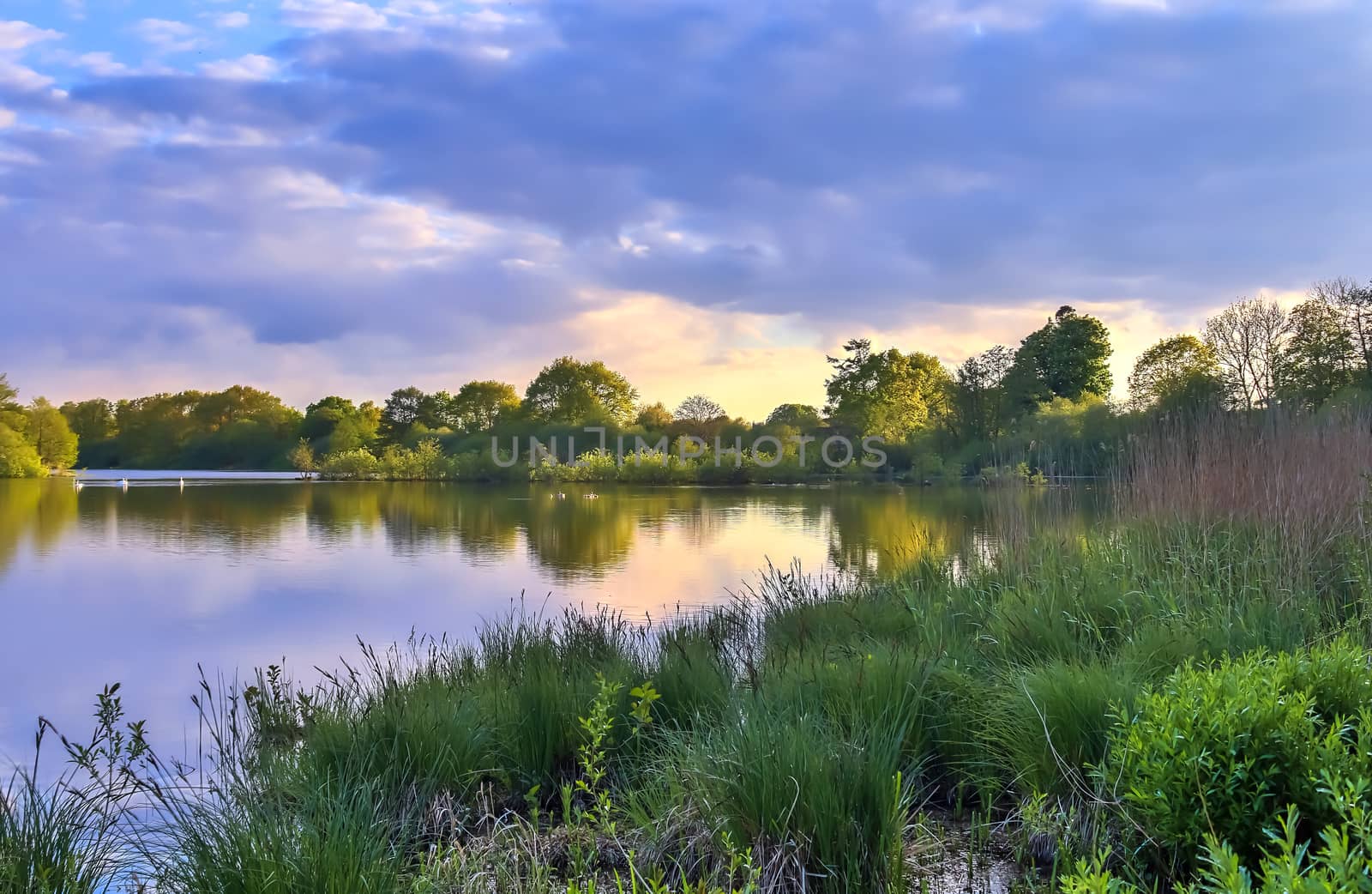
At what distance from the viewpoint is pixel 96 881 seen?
2465 millimetres

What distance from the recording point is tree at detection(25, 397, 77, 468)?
51625 millimetres

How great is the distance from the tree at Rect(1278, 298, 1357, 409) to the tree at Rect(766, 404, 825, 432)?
30463 mm

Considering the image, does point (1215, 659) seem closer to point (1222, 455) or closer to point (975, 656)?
point (975, 656)

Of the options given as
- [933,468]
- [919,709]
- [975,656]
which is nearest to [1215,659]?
[975,656]

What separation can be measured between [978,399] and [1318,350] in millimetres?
19222

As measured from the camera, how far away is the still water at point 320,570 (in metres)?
7.70

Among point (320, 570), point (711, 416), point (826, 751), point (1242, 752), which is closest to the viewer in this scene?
point (1242, 752)

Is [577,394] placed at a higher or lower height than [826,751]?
higher

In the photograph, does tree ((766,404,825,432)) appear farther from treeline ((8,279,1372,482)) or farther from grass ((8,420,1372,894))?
grass ((8,420,1372,894))

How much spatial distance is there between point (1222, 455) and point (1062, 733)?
3962 mm

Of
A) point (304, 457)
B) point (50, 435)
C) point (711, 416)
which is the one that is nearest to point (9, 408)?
point (50, 435)

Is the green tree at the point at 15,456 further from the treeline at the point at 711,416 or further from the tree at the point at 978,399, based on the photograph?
the tree at the point at 978,399

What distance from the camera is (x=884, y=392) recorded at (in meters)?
53.9

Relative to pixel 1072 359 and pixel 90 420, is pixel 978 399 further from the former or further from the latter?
pixel 90 420
